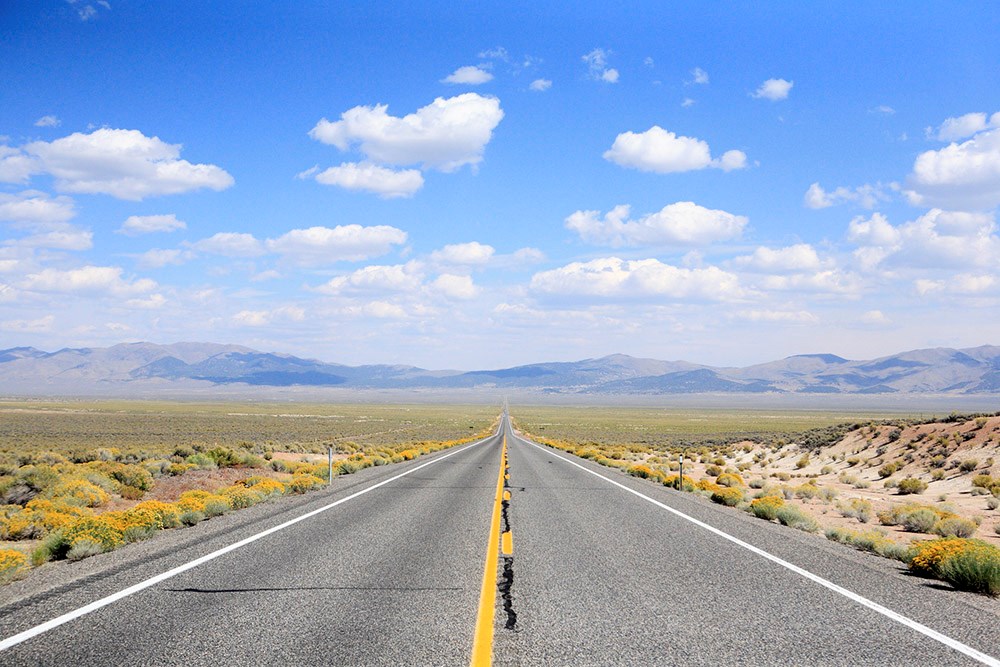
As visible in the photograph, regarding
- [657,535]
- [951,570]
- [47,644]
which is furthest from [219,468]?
[951,570]

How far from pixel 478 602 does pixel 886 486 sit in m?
26.1

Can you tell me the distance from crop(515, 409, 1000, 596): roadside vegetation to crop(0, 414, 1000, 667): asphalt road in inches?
32.2

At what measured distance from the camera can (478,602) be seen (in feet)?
23.0

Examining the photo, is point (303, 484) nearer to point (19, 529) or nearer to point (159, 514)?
point (159, 514)

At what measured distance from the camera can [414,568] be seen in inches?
341

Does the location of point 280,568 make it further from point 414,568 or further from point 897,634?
point 897,634

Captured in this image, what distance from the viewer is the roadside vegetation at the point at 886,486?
10423 mm

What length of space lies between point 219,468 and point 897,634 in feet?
88.7

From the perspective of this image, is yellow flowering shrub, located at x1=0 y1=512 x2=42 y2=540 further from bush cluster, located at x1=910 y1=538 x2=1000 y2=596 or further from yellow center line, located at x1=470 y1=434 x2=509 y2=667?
bush cluster, located at x1=910 y1=538 x2=1000 y2=596

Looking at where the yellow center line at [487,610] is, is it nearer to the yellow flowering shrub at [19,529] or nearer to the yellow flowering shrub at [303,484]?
the yellow flowering shrub at [303,484]

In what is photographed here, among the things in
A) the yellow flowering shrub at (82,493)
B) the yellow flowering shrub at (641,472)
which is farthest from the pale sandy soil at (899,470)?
the yellow flowering shrub at (82,493)

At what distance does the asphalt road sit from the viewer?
553 cm

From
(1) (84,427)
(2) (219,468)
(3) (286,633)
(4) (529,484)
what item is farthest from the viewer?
(1) (84,427)

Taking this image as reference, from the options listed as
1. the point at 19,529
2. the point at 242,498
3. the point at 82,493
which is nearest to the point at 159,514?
the point at 242,498
